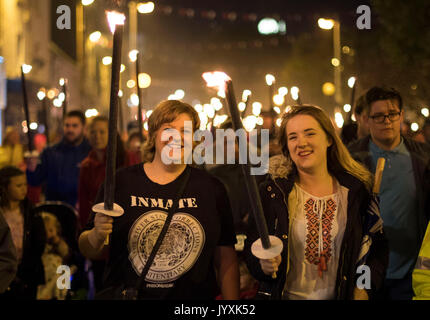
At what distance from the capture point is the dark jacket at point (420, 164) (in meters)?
4.29

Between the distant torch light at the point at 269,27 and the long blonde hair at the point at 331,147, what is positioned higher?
the distant torch light at the point at 269,27

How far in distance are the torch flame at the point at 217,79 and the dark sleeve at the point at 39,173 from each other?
481 centimetres

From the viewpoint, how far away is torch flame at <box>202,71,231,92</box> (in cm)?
229

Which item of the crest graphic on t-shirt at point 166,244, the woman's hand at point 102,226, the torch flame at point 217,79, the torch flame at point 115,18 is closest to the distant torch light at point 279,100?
the crest graphic on t-shirt at point 166,244

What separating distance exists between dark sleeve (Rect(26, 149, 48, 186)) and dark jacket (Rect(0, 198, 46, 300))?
1254 mm

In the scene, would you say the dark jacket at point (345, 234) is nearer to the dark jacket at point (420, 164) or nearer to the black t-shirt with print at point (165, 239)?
the black t-shirt with print at point (165, 239)

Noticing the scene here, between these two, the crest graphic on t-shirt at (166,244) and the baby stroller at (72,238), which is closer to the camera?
the crest graphic on t-shirt at (166,244)

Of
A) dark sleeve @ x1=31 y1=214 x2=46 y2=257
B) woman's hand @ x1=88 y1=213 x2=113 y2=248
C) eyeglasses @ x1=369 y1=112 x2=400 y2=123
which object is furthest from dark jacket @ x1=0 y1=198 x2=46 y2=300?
eyeglasses @ x1=369 y1=112 x2=400 y2=123

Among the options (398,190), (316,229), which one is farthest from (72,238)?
(316,229)

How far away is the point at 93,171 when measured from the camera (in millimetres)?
6184

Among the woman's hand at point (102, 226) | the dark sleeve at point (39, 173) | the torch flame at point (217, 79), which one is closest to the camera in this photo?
the torch flame at point (217, 79)

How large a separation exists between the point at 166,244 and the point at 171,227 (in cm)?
9

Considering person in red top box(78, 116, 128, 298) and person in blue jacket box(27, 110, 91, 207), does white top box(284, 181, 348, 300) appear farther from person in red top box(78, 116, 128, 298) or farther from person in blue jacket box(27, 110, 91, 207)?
person in blue jacket box(27, 110, 91, 207)
